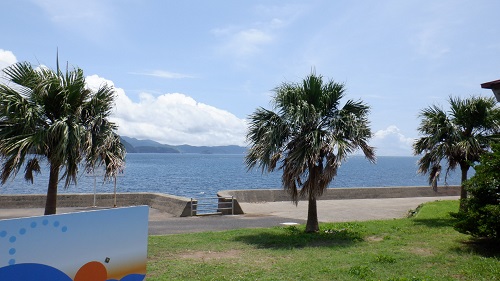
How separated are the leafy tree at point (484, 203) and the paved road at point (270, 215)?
7.56m

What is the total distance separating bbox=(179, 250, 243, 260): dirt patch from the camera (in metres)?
10.1

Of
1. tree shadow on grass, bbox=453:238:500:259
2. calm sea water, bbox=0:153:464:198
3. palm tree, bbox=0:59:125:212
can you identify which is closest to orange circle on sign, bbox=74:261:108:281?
palm tree, bbox=0:59:125:212

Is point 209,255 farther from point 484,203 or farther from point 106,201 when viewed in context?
point 106,201

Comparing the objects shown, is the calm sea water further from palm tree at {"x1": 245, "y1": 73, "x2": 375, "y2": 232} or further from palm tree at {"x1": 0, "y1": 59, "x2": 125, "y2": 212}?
palm tree at {"x1": 0, "y1": 59, "x2": 125, "y2": 212}

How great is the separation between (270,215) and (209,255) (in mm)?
9799

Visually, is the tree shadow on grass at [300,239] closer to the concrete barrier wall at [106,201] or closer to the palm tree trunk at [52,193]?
the palm tree trunk at [52,193]

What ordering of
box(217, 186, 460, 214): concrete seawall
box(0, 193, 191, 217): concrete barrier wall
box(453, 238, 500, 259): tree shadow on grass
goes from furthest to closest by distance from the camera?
box(217, 186, 460, 214): concrete seawall → box(0, 193, 191, 217): concrete barrier wall → box(453, 238, 500, 259): tree shadow on grass

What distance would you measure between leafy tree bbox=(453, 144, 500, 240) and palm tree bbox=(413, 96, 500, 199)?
464 centimetres

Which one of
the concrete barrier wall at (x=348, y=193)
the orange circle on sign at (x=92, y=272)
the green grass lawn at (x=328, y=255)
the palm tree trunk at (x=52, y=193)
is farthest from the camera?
the concrete barrier wall at (x=348, y=193)

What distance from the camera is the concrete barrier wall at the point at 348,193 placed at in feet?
81.6

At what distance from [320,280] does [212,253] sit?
11.8 ft

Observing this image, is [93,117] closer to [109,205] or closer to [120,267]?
[120,267]

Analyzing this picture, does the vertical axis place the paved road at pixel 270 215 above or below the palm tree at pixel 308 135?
below

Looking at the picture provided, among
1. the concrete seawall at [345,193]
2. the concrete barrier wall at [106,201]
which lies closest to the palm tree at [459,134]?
the concrete seawall at [345,193]
